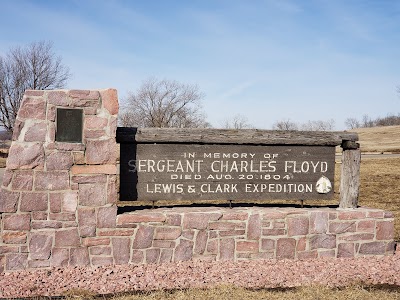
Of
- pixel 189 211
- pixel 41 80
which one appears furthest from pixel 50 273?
pixel 41 80

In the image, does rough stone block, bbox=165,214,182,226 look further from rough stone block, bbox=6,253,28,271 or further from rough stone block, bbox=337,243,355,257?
rough stone block, bbox=337,243,355,257

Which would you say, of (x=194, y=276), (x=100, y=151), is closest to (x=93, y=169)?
(x=100, y=151)

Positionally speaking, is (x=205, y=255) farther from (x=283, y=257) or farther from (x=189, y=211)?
(x=283, y=257)

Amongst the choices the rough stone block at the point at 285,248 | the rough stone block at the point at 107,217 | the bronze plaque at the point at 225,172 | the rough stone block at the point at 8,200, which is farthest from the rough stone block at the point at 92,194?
the rough stone block at the point at 285,248

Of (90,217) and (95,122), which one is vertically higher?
(95,122)

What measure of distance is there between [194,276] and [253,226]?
48.9 inches

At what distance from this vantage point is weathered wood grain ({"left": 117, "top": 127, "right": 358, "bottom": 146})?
5.75m

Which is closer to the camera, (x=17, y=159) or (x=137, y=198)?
(x=17, y=159)

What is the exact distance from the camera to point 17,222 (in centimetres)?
520

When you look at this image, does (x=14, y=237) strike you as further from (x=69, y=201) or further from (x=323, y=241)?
(x=323, y=241)

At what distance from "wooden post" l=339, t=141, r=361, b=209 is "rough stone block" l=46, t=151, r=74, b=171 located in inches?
166

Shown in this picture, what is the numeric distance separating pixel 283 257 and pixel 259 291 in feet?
4.76

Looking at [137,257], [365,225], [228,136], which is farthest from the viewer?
[365,225]

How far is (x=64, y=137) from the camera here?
528 centimetres
